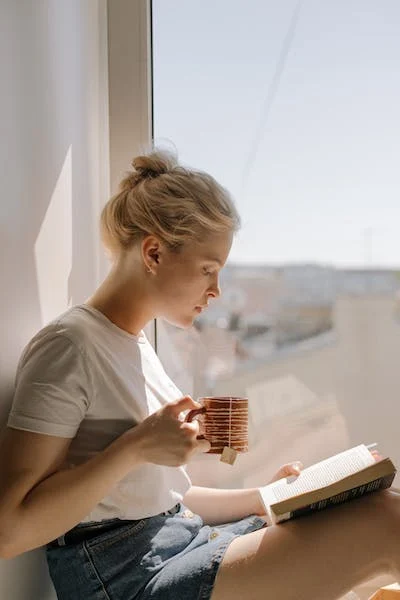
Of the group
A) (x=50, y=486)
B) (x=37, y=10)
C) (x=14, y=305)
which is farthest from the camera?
(x=37, y=10)

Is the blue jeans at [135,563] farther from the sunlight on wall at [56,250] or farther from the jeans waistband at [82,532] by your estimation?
the sunlight on wall at [56,250]

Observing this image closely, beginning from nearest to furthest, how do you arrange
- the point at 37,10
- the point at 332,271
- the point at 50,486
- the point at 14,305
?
1. the point at 50,486
2. the point at 14,305
3. the point at 37,10
4. the point at 332,271

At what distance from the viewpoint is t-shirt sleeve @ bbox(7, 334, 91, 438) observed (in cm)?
107

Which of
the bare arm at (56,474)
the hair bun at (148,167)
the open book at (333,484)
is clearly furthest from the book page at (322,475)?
the hair bun at (148,167)

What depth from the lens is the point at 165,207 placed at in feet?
4.14

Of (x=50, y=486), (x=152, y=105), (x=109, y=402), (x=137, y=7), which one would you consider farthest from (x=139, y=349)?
(x=137, y=7)

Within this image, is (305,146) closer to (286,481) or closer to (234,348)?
(234,348)

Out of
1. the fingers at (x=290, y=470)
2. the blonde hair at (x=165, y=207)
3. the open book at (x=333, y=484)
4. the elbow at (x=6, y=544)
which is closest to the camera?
the elbow at (x=6, y=544)

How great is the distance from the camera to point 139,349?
51.8 inches

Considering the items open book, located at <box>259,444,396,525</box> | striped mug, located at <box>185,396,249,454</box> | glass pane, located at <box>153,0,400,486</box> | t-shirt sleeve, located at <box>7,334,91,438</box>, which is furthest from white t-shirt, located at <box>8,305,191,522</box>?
glass pane, located at <box>153,0,400,486</box>

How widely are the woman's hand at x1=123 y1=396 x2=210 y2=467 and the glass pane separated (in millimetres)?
579

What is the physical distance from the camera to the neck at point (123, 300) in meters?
1.29

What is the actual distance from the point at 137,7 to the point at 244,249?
0.61m

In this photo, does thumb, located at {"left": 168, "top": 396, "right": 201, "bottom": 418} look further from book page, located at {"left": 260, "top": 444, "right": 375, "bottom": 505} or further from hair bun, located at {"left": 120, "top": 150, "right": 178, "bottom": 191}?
hair bun, located at {"left": 120, "top": 150, "right": 178, "bottom": 191}
